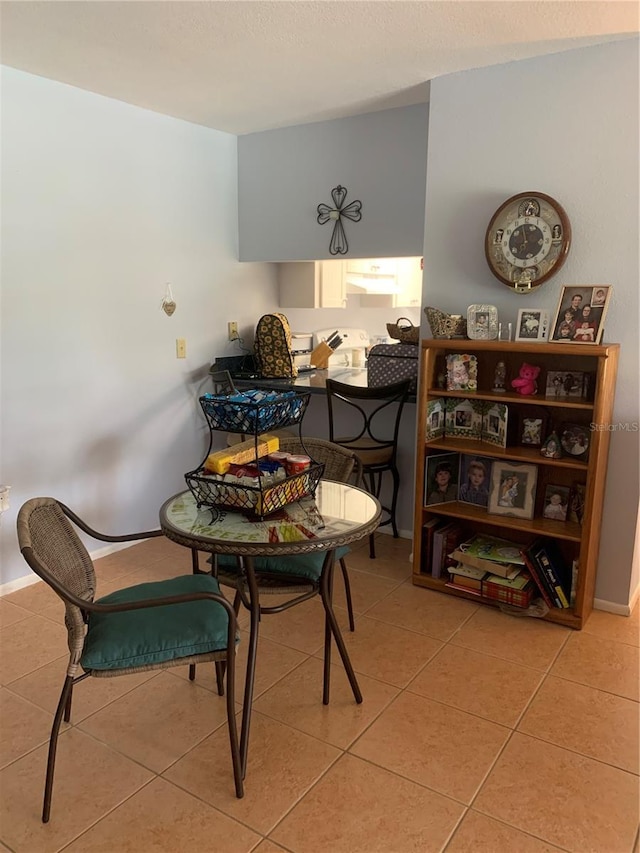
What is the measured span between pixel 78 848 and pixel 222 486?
0.99 meters

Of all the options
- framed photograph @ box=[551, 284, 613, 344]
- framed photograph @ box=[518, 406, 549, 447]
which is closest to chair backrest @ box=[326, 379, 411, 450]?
framed photograph @ box=[518, 406, 549, 447]

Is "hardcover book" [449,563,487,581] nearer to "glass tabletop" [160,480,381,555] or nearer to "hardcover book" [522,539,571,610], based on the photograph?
"hardcover book" [522,539,571,610]

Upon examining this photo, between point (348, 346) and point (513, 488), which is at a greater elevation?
point (348, 346)

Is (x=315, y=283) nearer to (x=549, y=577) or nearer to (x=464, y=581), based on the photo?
(x=464, y=581)

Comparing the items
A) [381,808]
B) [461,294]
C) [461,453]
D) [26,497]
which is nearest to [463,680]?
[381,808]

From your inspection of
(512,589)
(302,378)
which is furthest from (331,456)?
(302,378)

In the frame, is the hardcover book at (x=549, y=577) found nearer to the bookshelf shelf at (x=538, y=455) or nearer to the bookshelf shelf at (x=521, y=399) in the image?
the bookshelf shelf at (x=538, y=455)

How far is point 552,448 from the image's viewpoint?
8.64 feet

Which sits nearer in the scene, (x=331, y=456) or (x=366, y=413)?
(x=331, y=456)

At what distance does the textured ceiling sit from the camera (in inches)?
83.2

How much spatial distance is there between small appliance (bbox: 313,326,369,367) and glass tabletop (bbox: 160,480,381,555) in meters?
2.07

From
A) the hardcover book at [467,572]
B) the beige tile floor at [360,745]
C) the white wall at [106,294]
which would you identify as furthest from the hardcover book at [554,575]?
the white wall at [106,294]

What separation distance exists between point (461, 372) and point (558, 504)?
703 millimetres

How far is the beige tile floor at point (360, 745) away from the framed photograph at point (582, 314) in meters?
1.20
